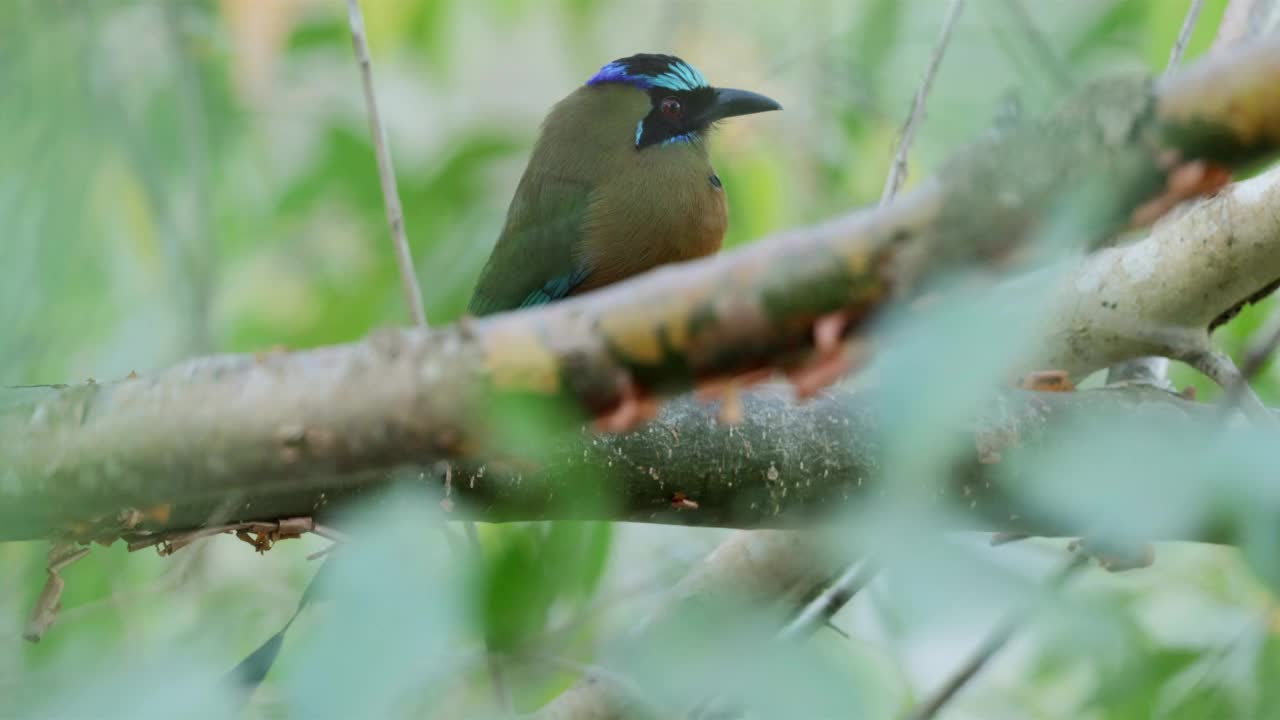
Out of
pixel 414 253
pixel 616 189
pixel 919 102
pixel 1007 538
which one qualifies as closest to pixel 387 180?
pixel 919 102

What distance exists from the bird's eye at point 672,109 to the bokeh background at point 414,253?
0.35 meters

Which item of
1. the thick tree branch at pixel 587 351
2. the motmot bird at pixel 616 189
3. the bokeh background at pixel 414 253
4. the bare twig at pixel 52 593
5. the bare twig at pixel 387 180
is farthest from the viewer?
the motmot bird at pixel 616 189

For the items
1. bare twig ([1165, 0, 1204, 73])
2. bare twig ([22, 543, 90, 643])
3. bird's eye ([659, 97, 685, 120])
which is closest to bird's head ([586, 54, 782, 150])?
bird's eye ([659, 97, 685, 120])

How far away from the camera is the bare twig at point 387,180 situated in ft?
8.07

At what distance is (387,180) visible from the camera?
2.57m

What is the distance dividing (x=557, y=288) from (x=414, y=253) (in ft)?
1.92

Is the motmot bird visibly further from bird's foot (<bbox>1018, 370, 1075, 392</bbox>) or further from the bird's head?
bird's foot (<bbox>1018, 370, 1075, 392</bbox>)

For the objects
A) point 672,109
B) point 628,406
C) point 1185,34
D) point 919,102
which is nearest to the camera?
point 628,406

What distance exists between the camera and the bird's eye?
3.96 m

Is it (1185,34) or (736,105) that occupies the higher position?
(1185,34)

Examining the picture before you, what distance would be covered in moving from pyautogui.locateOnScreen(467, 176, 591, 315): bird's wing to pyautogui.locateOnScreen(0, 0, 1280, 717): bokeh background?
0.18 m

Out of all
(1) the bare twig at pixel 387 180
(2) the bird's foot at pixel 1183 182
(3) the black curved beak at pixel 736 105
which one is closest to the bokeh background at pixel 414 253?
(2) the bird's foot at pixel 1183 182

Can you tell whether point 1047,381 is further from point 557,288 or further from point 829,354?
point 557,288

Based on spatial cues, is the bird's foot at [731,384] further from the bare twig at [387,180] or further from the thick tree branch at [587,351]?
the bare twig at [387,180]
